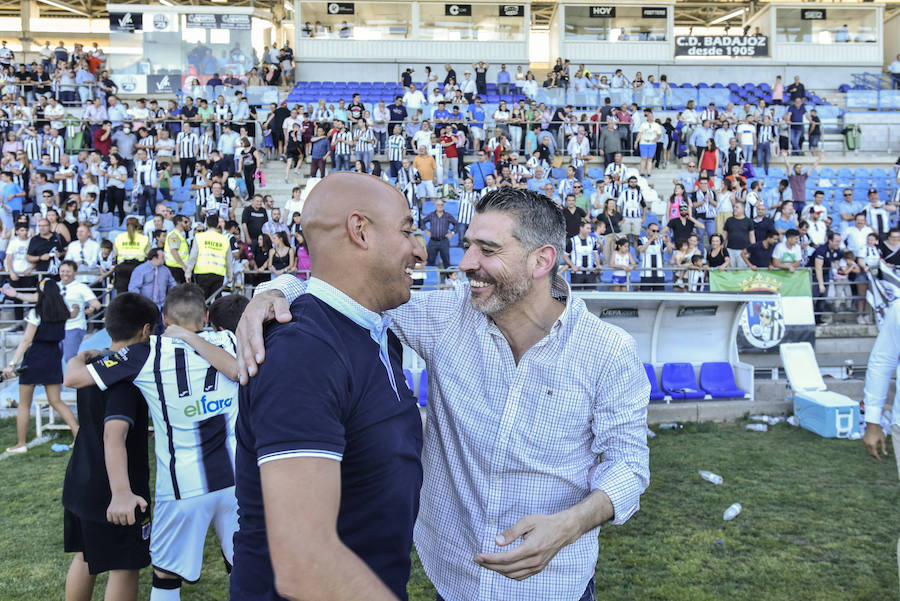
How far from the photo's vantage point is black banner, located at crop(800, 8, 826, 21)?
94.5ft

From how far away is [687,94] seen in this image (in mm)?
24891

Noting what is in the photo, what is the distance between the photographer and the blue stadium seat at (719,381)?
9.54m

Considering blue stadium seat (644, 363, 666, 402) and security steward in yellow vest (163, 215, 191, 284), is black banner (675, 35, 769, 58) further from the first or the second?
security steward in yellow vest (163, 215, 191, 284)

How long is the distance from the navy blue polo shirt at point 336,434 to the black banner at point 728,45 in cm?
2959

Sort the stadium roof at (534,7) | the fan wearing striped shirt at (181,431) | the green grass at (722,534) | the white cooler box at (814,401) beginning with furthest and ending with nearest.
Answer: the stadium roof at (534,7)
the white cooler box at (814,401)
the green grass at (722,534)
the fan wearing striped shirt at (181,431)

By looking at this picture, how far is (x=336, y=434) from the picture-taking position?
1.54 metres

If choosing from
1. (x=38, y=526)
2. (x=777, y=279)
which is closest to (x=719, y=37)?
(x=777, y=279)

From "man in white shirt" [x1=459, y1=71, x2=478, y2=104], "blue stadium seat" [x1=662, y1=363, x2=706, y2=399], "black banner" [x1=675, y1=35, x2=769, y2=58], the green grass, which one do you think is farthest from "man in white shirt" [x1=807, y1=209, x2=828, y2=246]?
"black banner" [x1=675, y1=35, x2=769, y2=58]

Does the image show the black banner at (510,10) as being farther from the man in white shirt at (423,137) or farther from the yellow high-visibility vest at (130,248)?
the yellow high-visibility vest at (130,248)

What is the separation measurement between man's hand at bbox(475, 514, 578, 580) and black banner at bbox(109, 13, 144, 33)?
26585 millimetres

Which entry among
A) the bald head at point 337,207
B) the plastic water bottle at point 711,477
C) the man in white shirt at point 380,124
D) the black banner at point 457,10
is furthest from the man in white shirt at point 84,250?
the black banner at point 457,10

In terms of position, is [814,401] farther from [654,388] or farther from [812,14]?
[812,14]

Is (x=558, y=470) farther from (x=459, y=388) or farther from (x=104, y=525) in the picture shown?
(x=104, y=525)

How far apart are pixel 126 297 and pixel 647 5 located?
92.0 ft
